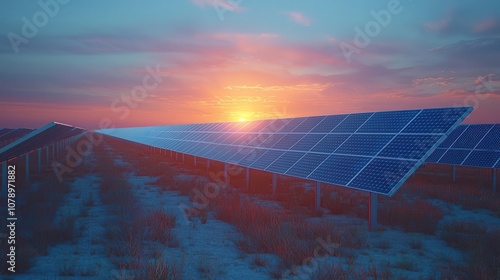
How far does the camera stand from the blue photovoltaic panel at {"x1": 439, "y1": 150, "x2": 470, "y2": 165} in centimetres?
2280

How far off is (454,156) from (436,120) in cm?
1260

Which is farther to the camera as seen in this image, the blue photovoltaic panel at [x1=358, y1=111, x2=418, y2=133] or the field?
the blue photovoltaic panel at [x1=358, y1=111, x2=418, y2=133]

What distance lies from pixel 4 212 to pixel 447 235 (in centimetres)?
1401

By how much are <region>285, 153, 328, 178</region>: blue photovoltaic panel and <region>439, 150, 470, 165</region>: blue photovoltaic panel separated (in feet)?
38.4

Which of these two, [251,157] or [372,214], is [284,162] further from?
[372,214]

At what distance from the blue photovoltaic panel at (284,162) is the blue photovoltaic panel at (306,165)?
33cm

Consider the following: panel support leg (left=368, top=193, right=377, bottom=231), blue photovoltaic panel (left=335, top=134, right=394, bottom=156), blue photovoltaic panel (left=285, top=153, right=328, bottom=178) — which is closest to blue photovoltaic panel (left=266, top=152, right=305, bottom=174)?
blue photovoltaic panel (left=285, top=153, right=328, bottom=178)

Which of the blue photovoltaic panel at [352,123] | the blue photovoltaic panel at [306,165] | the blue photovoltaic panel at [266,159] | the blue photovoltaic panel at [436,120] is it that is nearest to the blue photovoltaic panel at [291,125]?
the blue photovoltaic panel at [266,159]

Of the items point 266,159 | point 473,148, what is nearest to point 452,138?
point 473,148

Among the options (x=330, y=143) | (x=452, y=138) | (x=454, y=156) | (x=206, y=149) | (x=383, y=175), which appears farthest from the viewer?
(x=206, y=149)

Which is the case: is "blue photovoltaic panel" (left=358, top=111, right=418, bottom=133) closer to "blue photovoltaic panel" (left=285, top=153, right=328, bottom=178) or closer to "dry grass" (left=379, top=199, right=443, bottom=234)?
"blue photovoltaic panel" (left=285, top=153, right=328, bottom=178)

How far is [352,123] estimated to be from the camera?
682 inches

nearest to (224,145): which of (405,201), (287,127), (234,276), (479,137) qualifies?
(287,127)

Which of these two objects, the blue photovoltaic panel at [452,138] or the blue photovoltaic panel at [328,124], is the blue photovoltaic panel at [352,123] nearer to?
the blue photovoltaic panel at [328,124]
